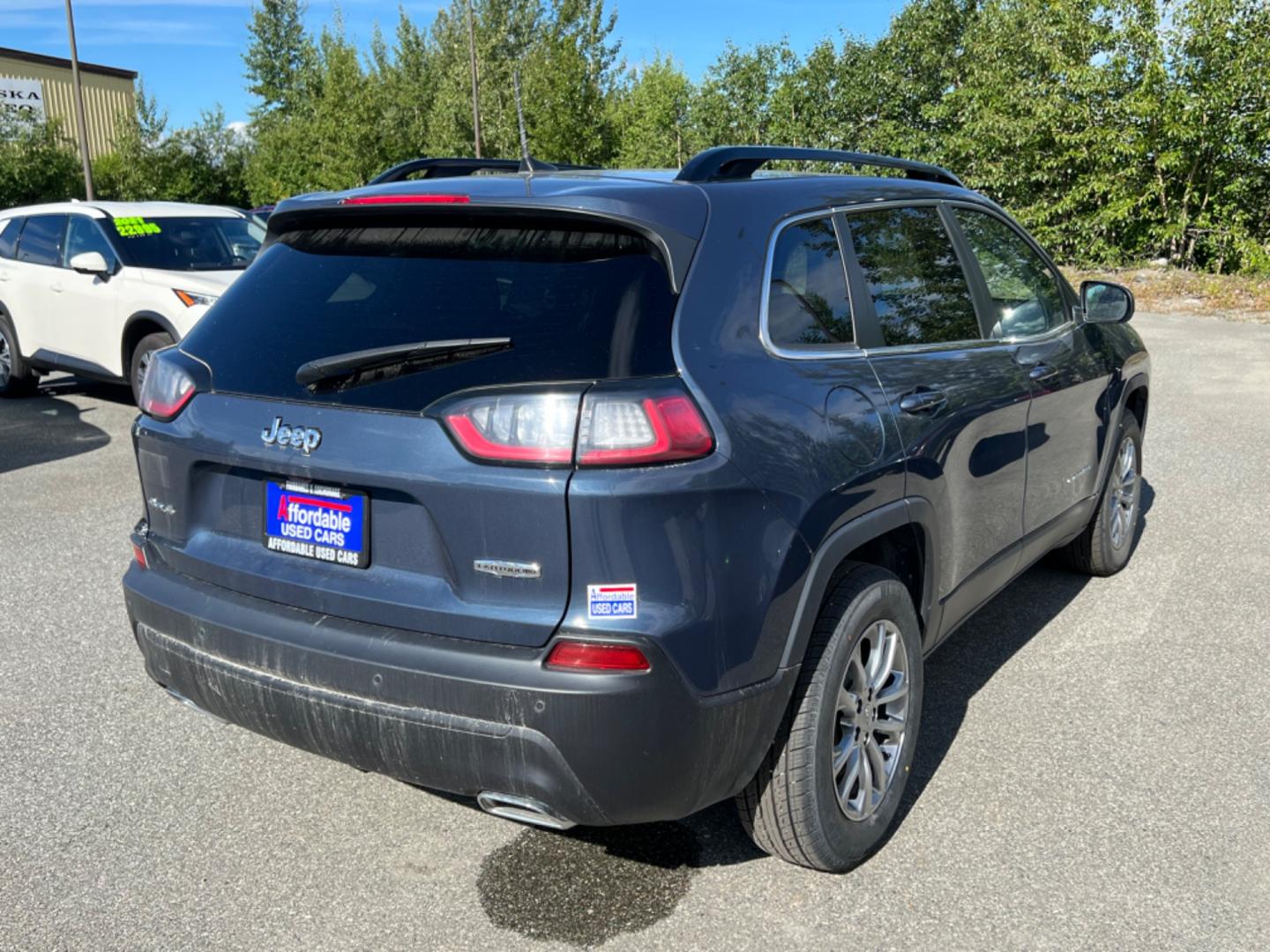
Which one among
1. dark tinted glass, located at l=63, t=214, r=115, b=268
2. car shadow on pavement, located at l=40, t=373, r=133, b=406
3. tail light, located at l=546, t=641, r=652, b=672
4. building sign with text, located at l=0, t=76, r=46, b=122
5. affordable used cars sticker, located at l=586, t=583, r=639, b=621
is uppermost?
building sign with text, located at l=0, t=76, r=46, b=122

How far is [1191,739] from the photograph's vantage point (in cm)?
384

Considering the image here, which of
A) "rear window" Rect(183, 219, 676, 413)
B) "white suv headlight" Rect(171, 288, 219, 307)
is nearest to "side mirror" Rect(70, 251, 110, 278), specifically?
"white suv headlight" Rect(171, 288, 219, 307)

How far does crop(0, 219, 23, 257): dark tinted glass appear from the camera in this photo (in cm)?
1103

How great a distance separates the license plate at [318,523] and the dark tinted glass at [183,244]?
24.6 feet

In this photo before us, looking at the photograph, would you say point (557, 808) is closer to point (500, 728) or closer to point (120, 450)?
point (500, 728)

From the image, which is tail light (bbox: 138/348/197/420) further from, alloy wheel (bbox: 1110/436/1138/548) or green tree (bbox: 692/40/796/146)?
green tree (bbox: 692/40/796/146)

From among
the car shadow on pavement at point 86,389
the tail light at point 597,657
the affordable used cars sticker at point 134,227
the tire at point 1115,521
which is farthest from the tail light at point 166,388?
the car shadow on pavement at point 86,389

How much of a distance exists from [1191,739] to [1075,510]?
1158mm

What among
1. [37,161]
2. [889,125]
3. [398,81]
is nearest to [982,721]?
[889,125]

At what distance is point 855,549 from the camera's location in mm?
3057

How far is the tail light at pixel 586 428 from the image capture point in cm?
244

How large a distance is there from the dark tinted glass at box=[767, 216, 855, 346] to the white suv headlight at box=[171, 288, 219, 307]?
7.20 meters

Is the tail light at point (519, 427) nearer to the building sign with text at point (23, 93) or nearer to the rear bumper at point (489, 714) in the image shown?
the rear bumper at point (489, 714)

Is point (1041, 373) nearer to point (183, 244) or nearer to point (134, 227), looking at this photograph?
point (183, 244)
